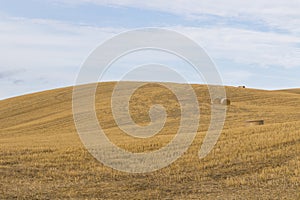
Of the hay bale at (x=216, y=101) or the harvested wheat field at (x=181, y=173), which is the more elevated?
the hay bale at (x=216, y=101)

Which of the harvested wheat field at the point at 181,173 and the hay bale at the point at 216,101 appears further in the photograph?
the hay bale at the point at 216,101

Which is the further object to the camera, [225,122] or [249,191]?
[225,122]

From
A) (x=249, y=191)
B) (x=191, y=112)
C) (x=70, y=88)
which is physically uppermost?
(x=70, y=88)

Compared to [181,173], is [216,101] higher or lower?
higher

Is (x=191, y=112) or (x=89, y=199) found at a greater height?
(x=191, y=112)

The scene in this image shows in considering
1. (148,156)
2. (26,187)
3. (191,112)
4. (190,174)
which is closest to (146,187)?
(190,174)

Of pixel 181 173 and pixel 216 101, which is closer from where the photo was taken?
pixel 181 173

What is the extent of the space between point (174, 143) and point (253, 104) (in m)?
38.2

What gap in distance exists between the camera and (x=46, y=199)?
54.5 ft

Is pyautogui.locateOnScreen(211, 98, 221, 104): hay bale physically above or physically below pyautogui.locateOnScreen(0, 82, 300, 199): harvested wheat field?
above

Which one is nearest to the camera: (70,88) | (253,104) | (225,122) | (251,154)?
(251,154)

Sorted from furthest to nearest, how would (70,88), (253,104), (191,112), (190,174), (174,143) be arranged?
(70,88) < (253,104) < (191,112) < (174,143) < (190,174)

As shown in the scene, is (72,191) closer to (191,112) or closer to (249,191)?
(249,191)

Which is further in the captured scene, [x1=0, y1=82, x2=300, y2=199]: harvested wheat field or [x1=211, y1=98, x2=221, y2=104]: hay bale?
[x1=211, y1=98, x2=221, y2=104]: hay bale
